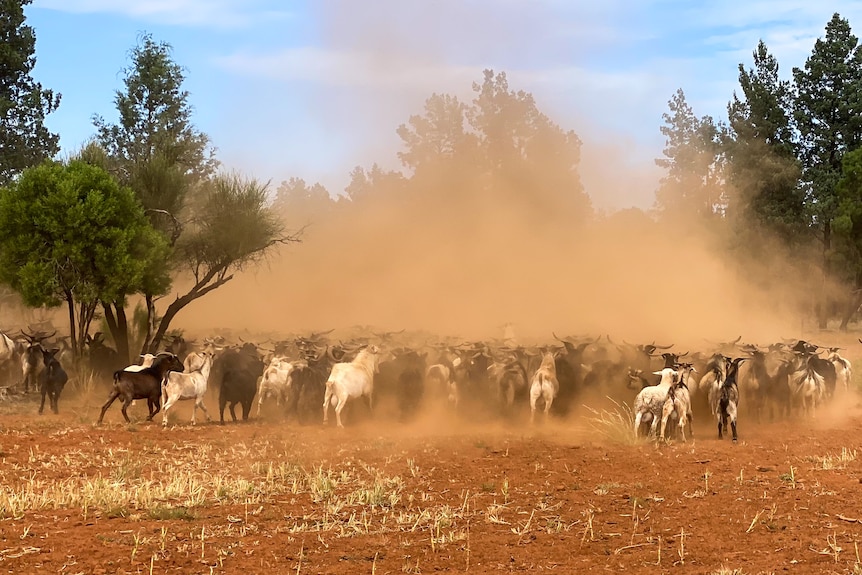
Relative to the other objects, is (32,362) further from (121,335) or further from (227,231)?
(227,231)

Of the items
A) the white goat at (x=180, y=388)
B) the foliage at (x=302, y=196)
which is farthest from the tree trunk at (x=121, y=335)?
the foliage at (x=302, y=196)

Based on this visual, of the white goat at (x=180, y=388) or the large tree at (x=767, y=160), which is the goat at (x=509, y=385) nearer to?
the white goat at (x=180, y=388)

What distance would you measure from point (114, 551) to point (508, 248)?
140ft

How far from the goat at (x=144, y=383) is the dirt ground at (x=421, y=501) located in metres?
0.77

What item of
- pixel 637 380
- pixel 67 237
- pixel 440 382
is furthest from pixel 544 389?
pixel 67 237

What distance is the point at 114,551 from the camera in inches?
321

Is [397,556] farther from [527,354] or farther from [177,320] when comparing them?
[177,320]

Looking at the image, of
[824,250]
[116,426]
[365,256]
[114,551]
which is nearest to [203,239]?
[116,426]

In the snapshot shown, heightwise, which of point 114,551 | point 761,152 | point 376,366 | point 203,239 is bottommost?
point 114,551

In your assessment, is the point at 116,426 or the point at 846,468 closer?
the point at 846,468

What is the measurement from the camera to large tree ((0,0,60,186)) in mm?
31281

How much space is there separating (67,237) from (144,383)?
6385mm

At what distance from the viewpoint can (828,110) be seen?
41094 millimetres

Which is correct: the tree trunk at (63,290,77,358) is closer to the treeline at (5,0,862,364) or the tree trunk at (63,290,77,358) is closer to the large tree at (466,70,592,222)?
the treeline at (5,0,862,364)
